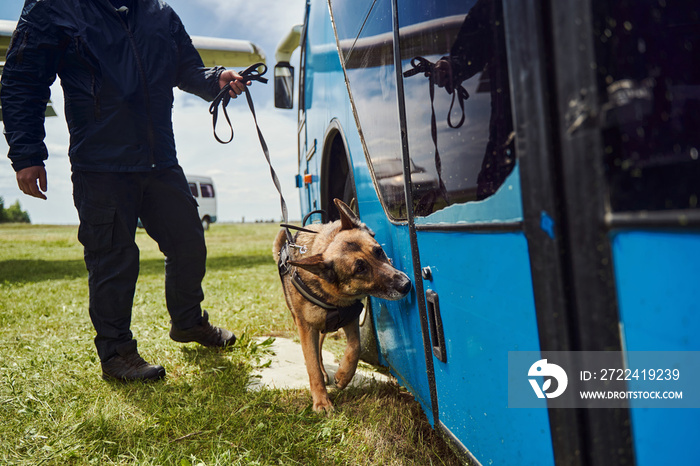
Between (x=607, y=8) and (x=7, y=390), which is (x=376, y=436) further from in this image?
(x=7, y=390)

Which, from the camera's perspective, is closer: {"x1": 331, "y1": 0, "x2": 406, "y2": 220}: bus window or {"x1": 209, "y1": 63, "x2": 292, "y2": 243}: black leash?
{"x1": 331, "y1": 0, "x2": 406, "y2": 220}: bus window

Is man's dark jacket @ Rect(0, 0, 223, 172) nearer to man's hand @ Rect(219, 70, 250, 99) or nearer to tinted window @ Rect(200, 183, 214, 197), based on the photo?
man's hand @ Rect(219, 70, 250, 99)

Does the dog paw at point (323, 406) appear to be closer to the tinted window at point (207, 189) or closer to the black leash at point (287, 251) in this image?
the black leash at point (287, 251)

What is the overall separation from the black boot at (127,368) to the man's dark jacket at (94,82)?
1153mm

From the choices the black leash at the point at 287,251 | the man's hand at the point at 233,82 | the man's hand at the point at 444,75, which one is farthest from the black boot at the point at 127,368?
the man's hand at the point at 444,75

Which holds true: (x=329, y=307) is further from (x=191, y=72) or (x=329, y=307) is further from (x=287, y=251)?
(x=191, y=72)

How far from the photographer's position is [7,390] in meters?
2.46

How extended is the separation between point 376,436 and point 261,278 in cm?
559

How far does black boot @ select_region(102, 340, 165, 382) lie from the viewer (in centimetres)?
256

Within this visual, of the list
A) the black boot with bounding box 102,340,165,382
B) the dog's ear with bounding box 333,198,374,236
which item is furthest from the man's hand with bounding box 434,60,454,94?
the black boot with bounding box 102,340,165,382

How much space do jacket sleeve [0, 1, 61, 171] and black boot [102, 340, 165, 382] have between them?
1241mm

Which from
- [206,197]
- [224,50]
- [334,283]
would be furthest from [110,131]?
[206,197]

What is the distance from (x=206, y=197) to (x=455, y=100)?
33.5 m

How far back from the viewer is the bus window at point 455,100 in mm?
935
